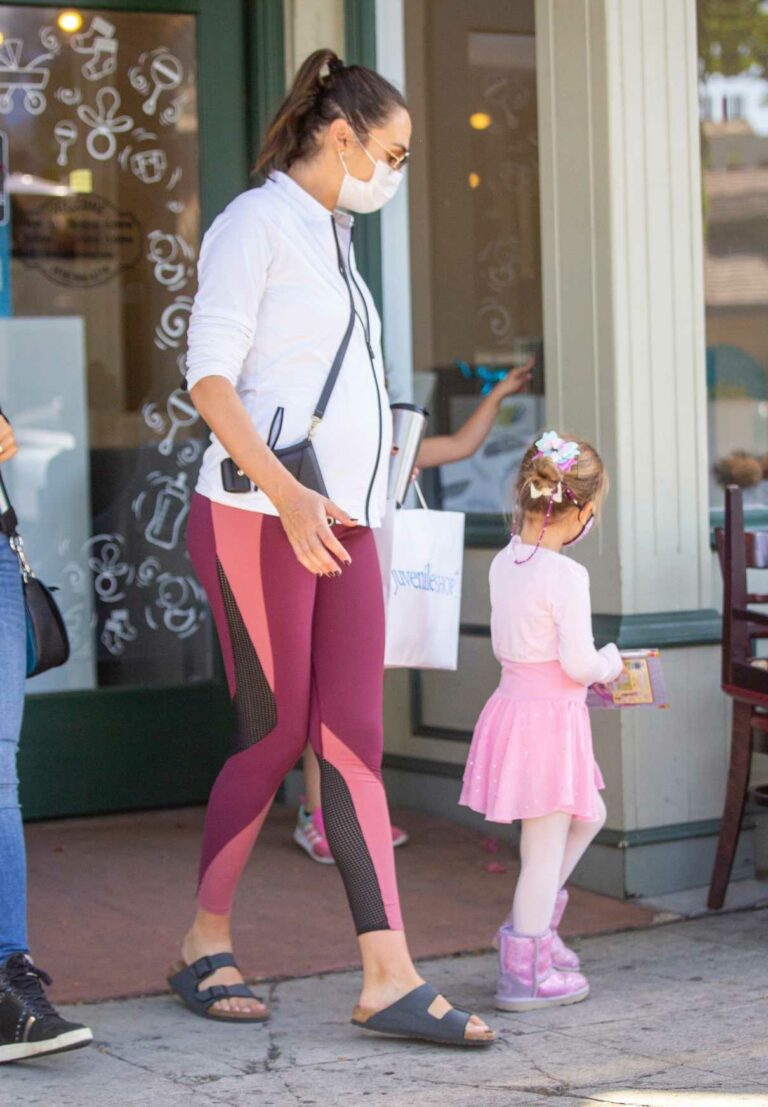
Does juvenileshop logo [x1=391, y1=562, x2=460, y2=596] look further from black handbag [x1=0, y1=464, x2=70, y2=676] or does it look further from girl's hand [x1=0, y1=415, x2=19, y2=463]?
girl's hand [x1=0, y1=415, x2=19, y2=463]

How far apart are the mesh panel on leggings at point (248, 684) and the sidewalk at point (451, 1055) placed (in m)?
0.65

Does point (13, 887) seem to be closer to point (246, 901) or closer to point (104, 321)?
point (246, 901)

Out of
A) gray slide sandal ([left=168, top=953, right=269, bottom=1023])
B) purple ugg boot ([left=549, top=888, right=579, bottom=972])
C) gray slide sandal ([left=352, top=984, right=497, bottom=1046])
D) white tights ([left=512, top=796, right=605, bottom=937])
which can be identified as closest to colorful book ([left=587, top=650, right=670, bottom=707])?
white tights ([left=512, top=796, right=605, bottom=937])

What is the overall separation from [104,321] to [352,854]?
2.65 metres

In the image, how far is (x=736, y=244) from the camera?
18.6 ft

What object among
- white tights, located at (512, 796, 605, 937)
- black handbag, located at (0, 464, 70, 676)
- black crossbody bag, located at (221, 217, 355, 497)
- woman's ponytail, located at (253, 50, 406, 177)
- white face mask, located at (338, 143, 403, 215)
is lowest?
white tights, located at (512, 796, 605, 937)

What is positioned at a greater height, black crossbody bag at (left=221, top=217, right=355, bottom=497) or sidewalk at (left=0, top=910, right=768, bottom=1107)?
black crossbody bag at (left=221, top=217, right=355, bottom=497)

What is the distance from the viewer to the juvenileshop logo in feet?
14.5

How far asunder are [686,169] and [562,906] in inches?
83.2

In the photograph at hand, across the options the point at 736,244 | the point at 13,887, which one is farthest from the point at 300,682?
the point at 736,244

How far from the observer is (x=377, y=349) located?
12.5 ft

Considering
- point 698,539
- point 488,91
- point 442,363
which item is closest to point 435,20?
point 488,91

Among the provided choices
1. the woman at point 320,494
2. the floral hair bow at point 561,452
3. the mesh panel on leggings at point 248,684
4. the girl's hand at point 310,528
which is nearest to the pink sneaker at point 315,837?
the woman at point 320,494

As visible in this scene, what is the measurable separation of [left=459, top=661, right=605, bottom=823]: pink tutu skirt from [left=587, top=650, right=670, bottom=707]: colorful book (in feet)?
0.29
